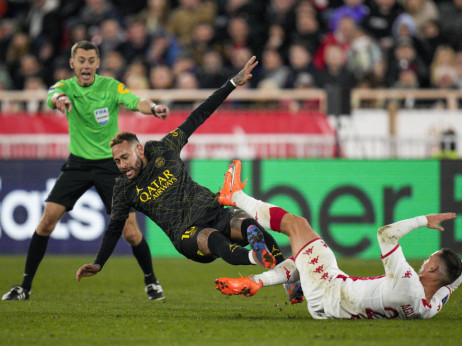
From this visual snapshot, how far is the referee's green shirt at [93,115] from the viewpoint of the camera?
894 cm

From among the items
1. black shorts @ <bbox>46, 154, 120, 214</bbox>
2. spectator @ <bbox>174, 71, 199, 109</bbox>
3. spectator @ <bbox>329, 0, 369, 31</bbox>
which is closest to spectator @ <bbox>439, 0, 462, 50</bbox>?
spectator @ <bbox>329, 0, 369, 31</bbox>

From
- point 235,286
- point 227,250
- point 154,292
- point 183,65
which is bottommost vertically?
point 154,292

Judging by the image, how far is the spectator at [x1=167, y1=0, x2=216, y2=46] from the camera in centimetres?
1712

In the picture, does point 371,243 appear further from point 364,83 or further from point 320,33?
point 320,33

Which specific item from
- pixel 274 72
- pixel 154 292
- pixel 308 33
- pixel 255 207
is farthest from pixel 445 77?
pixel 255 207

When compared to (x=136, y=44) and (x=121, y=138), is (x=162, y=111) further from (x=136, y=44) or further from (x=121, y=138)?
(x=136, y=44)

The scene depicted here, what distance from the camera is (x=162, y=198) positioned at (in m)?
7.60

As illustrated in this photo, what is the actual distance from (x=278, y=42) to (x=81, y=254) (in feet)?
18.5

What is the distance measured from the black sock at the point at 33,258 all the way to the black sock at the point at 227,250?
2.44 metres

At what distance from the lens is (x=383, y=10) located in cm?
1659

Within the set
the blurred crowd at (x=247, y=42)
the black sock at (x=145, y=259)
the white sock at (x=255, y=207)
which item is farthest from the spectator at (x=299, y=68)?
A: the white sock at (x=255, y=207)

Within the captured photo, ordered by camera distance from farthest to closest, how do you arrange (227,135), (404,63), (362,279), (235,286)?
(404,63), (227,135), (362,279), (235,286)

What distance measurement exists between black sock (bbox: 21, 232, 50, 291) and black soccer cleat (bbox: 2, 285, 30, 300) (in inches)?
2.1

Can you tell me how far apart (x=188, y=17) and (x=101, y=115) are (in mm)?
8582
